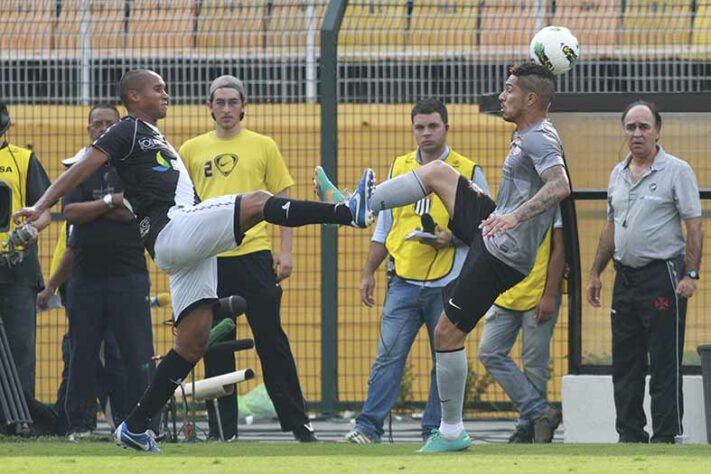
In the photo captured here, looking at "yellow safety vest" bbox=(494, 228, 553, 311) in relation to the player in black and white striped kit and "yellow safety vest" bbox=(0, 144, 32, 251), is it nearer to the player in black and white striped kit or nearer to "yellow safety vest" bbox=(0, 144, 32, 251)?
the player in black and white striped kit

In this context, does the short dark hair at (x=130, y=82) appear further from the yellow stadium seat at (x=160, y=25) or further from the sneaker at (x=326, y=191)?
the yellow stadium seat at (x=160, y=25)

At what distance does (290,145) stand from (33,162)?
314cm

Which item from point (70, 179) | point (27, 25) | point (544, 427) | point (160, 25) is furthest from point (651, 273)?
point (27, 25)

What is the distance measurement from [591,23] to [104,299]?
15.3 feet

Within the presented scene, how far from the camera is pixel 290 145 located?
47.9 ft

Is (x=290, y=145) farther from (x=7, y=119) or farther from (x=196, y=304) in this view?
(x=196, y=304)

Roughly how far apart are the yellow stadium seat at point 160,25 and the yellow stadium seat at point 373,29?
1306mm

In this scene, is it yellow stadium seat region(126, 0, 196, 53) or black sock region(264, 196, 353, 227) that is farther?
yellow stadium seat region(126, 0, 196, 53)

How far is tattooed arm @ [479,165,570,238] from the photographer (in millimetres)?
9031

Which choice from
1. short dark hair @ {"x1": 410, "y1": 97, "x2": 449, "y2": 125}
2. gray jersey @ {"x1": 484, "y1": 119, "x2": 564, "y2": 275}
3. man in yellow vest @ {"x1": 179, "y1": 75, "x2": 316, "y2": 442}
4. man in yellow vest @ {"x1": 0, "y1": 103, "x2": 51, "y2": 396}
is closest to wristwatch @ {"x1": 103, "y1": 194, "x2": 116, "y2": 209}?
man in yellow vest @ {"x1": 0, "y1": 103, "x2": 51, "y2": 396}

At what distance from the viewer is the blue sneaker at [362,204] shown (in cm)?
907

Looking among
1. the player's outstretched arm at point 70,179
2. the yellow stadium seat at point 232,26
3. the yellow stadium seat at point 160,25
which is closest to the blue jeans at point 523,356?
the yellow stadium seat at point 232,26

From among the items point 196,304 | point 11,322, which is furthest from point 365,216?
point 11,322
